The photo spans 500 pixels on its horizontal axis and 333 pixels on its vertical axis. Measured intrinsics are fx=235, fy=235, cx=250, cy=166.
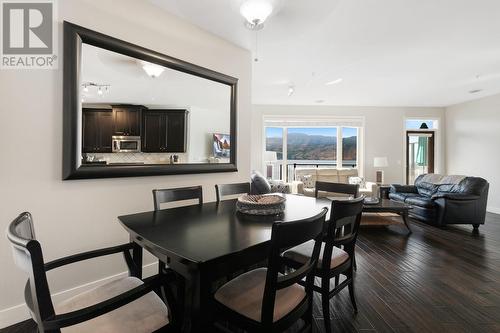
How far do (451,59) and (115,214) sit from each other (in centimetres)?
474

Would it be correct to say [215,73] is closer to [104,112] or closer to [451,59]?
[104,112]

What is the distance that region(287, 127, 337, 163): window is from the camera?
659 cm

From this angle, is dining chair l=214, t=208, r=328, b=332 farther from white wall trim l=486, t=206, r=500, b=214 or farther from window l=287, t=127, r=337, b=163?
white wall trim l=486, t=206, r=500, b=214

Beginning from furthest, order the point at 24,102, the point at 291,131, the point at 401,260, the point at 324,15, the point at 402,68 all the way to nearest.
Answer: the point at 291,131
the point at 402,68
the point at 401,260
the point at 324,15
the point at 24,102

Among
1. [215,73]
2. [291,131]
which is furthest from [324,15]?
[291,131]

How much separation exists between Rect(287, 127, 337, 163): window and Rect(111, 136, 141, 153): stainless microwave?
485cm

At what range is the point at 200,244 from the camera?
1.10 metres

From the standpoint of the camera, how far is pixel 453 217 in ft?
12.7

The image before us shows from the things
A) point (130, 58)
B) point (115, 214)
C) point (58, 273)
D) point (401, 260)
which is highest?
point (130, 58)

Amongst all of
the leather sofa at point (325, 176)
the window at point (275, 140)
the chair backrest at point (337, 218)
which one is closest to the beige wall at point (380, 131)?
the window at point (275, 140)

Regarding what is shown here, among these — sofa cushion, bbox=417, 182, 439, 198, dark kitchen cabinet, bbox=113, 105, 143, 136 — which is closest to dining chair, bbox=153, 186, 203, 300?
dark kitchen cabinet, bbox=113, 105, 143, 136

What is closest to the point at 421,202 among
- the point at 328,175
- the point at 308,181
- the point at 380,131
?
the point at 328,175

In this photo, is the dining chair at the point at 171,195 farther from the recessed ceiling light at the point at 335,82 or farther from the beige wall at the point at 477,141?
the beige wall at the point at 477,141

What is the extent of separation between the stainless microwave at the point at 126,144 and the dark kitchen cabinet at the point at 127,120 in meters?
0.04
